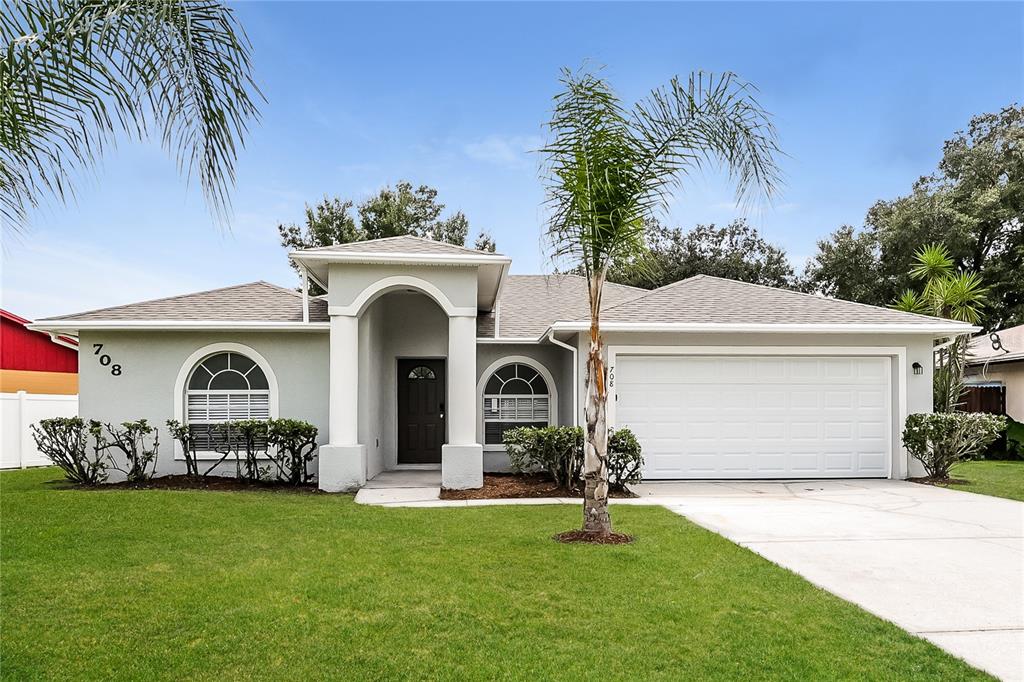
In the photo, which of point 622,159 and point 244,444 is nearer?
point 622,159

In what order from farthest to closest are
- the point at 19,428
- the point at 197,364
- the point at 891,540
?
1. the point at 19,428
2. the point at 197,364
3. the point at 891,540

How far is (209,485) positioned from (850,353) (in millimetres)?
10846

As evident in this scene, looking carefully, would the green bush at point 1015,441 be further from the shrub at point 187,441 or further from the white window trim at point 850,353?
the shrub at point 187,441

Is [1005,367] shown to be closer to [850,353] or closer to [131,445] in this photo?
[850,353]

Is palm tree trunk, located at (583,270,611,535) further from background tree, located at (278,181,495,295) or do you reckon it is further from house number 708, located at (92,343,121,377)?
background tree, located at (278,181,495,295)

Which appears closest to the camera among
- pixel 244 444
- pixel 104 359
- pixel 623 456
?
pixel 623 456

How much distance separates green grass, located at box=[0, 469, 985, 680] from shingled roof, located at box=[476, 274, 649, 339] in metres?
6.47

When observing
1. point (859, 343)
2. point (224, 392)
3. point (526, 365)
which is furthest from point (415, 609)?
point (859, 343)

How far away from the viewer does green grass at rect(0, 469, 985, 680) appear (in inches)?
161

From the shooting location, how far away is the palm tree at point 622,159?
712 centimetres

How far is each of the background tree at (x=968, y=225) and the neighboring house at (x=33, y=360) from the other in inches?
1124

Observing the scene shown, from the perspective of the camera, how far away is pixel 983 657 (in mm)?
4180

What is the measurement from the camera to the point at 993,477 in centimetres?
1302

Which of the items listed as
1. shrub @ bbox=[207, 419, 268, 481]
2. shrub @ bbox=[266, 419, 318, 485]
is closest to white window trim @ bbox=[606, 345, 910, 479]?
shrub @ bbox=[266, 419, 318, 485]
